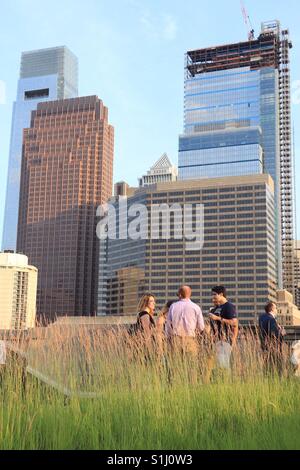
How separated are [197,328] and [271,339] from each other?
4.37ft

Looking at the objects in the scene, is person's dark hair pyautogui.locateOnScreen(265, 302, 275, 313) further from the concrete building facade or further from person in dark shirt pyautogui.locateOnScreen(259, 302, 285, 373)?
the concrete building facade

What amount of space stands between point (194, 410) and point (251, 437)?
104 cm

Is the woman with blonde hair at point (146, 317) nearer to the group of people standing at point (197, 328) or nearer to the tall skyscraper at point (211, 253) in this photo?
the group of people standing at point (197, 328)

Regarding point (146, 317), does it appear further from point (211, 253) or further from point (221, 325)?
point (211, 253)

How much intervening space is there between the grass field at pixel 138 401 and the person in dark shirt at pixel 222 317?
1.59 ft

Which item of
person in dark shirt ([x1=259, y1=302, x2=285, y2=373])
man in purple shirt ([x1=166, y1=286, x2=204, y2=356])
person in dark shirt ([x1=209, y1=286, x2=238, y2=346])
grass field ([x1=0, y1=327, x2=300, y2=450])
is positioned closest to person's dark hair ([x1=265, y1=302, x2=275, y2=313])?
person in dark shirt ([x1=259, y1=302, x2=285, y2=373])

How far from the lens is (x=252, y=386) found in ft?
23.8

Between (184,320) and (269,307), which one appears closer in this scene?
(184,320)

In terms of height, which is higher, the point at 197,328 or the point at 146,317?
the point at 146,317

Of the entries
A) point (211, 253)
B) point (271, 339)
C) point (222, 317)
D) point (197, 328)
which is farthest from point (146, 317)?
point (211, 253)

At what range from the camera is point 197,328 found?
9.23 meters
